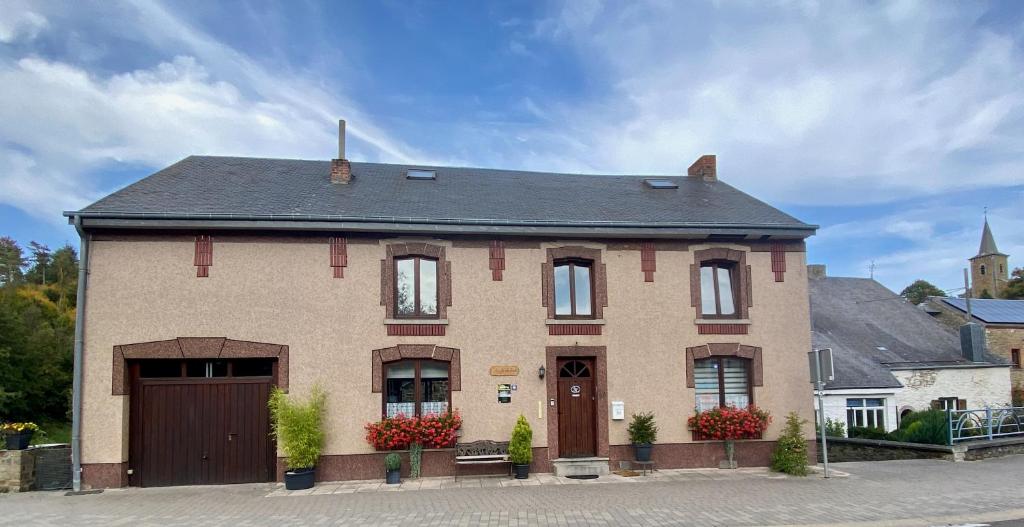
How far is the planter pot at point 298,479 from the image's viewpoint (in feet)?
38.8

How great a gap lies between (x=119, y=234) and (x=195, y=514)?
5.67m

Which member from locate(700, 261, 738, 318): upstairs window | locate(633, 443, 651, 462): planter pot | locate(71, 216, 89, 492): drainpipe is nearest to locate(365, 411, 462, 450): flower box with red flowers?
locate(633, 443, 651, 462): planter pot

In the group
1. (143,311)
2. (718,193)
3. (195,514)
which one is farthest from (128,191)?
(718,193)

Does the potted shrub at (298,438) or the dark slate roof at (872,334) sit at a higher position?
the dark slate roof at (872,334)

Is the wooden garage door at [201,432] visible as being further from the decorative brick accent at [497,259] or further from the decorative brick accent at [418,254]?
the decorative brick accent at [497,259]

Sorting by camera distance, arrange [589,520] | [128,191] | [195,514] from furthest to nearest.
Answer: [128,191] < [195,514] < [589,520]

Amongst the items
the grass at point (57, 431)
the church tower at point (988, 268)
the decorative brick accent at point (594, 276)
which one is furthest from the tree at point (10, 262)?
the church tower at point (988, 268)

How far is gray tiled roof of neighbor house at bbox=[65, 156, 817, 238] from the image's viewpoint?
1275 centimetres

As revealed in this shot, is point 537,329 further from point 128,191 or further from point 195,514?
point 128,191

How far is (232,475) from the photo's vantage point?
12.5 meters

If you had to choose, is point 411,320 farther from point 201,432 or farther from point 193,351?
point 201,432

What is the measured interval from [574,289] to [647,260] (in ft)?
5.48

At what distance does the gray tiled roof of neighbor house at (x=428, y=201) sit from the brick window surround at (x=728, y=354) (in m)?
2.42

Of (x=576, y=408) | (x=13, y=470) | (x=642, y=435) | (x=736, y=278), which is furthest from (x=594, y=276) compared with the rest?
(x=13, y=470)
